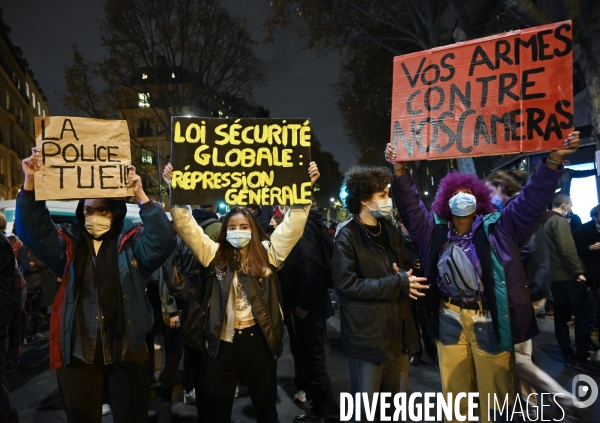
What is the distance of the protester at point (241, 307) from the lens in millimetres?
3217

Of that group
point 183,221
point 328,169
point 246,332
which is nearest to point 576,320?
point 246,332

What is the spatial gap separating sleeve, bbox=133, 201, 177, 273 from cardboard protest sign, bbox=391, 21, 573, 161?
1965 mm

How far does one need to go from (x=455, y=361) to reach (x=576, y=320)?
3464mm

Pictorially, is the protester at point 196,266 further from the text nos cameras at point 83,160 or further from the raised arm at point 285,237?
the text nos cameras at point 83,160

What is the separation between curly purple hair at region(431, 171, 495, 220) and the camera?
3.62 m

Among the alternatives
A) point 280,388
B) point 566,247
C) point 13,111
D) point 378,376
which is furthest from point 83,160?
point 13,111

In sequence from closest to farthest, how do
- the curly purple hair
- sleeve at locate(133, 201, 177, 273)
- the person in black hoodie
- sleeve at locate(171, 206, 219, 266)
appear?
1. sleeve at locate(133, 201, 177, 273)
2. sleeve at locate(171, 206, 219, 266)
3. the curly purple hair
4. the person in black hoodie

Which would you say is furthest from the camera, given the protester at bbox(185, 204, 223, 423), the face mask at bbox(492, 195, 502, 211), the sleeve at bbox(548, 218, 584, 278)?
the sleeve at bbox(548, 218, 584, 278)

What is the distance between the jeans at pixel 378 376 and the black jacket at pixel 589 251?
3.65 metres

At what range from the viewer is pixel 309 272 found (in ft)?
15.0

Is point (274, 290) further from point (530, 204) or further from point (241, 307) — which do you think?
point (530, 204)

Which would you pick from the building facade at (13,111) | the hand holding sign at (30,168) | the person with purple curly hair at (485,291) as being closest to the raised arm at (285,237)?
the person with purple curly hair at (485,291)

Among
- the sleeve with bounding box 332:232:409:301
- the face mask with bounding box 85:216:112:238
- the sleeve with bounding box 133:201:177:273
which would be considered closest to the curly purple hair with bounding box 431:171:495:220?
the sleeve with bounding box 332:232:409:301

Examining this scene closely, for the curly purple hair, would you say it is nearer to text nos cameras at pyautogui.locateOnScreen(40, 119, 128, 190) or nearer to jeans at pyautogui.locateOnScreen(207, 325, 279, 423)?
jeans at pyautogui.locateOnScreen(207, 325, 279, 423)
